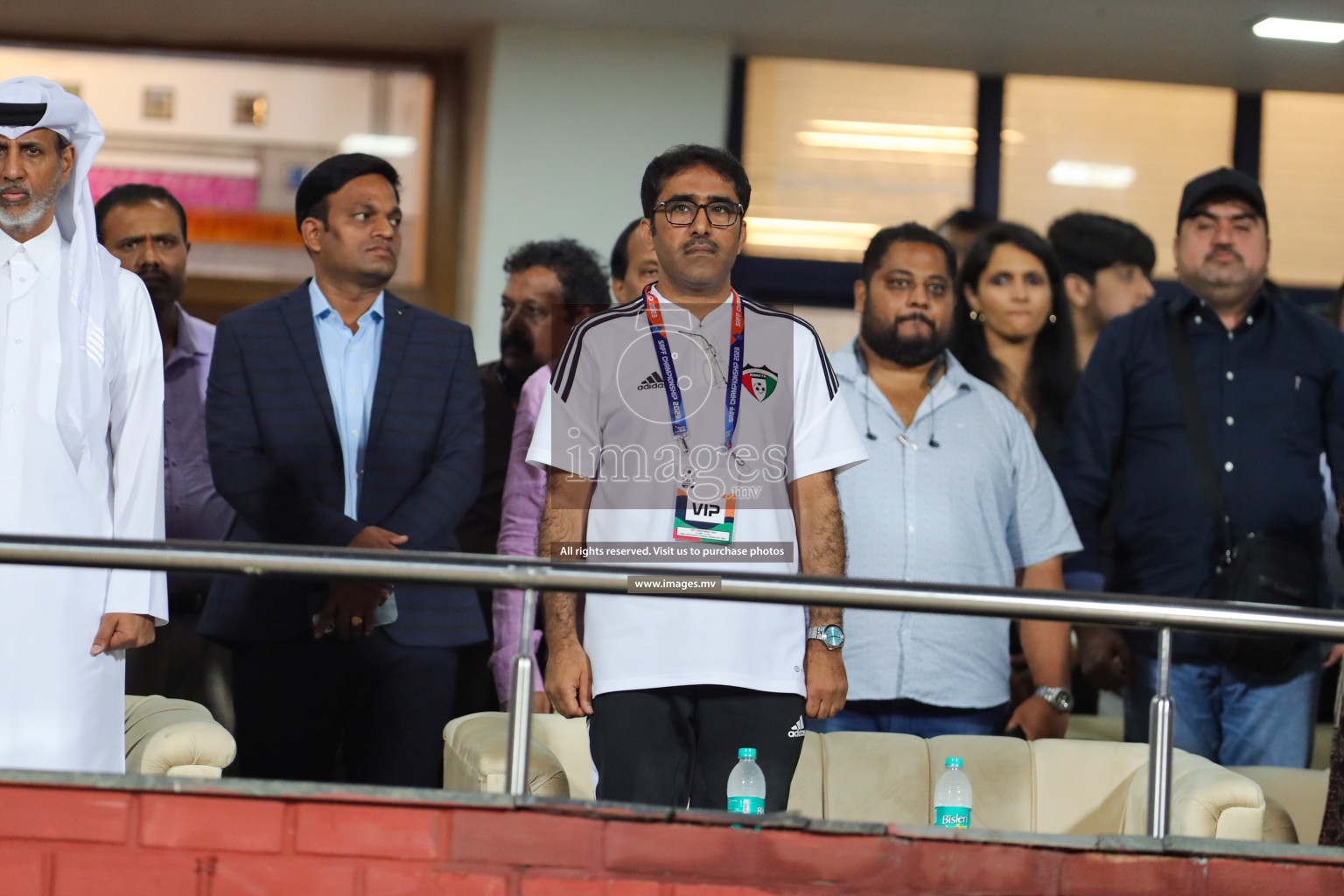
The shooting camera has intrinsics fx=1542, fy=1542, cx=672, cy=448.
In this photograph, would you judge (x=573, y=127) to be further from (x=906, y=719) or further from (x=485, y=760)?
(x=485, y=760)

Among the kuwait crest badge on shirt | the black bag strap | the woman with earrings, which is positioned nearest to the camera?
the kuwait crest badge on shirt

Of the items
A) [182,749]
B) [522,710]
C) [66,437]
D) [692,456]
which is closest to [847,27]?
[692,456]

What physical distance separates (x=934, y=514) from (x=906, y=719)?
1.89ft

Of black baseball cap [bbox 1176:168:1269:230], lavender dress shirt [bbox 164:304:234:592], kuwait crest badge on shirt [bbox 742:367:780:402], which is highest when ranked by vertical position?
black baseball cap [bbox 1176:168:1269:230]

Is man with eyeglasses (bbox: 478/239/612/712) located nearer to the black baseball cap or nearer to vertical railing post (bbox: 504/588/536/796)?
vertical railing post (bbox: 504/588/536/796)

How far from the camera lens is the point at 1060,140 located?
7.73m

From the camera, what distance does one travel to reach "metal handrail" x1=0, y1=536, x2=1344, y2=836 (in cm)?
279

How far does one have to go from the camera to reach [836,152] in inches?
301

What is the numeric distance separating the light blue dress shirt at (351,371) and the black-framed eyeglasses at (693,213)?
1.05m

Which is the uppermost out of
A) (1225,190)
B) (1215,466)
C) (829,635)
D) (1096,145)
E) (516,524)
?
(1096,145)

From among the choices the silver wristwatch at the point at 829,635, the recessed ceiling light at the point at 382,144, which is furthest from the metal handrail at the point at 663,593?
the recessed ceiling light at the point at 382,144

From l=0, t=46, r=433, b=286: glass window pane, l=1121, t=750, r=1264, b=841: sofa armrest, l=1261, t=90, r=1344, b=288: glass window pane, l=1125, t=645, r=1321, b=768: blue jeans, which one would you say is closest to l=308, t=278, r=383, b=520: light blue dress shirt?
l=1121, t=750, r=1264, b=841: sofa armrest

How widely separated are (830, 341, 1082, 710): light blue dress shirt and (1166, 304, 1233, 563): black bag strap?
417 mm

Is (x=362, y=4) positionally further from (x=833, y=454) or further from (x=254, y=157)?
(x=833, y=454)
